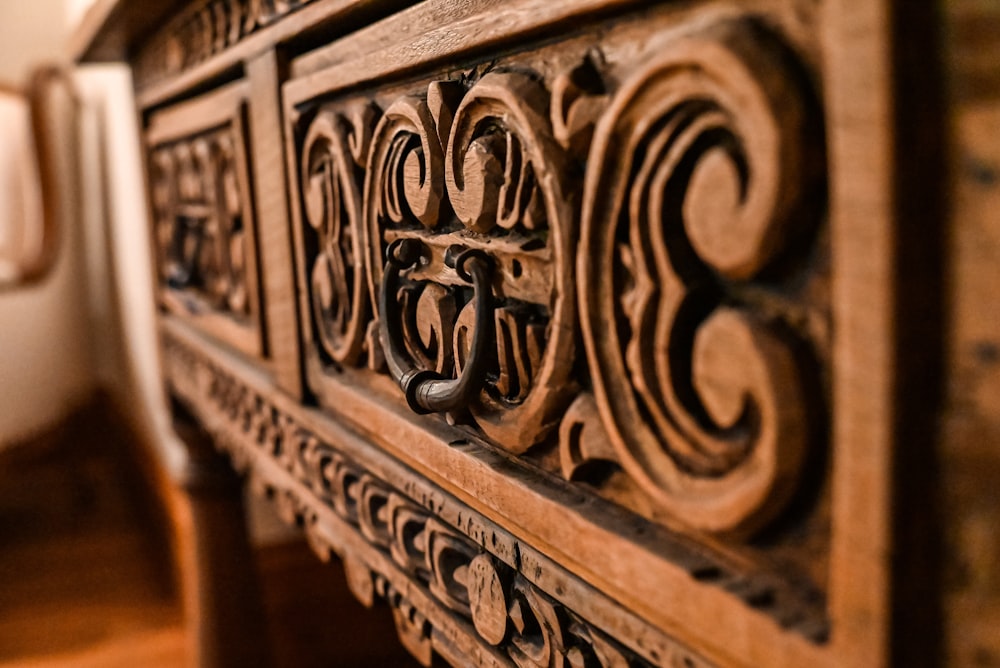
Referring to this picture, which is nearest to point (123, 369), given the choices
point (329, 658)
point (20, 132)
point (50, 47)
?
point (20, 132)

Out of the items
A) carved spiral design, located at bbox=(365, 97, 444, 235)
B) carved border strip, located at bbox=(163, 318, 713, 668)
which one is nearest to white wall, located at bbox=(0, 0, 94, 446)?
carved border strip, located at bbox=(163, 318, 713, 668)

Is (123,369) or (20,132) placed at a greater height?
(20,132)

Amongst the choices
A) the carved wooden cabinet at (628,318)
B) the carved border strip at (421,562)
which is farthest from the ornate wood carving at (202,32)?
the carved border strip at (421,562)

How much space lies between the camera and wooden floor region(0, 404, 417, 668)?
123 cm

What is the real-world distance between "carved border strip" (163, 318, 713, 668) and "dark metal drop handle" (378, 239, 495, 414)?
0.06 m

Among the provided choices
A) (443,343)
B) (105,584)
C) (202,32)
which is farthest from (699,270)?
(105,584)

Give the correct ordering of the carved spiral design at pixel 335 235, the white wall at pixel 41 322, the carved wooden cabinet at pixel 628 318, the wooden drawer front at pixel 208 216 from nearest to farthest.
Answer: the carved wooden cabinet at pixel 628 318 < the carved spiral design at pixel 335 235 < the wooden drawer front at pixel 208 216 < the white wall at pixel 41 322

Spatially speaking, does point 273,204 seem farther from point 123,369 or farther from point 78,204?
point 78,204

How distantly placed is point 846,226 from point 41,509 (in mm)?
2190

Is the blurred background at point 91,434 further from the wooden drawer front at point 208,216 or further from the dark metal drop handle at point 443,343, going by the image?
the dark metal drop handle at point 443,343

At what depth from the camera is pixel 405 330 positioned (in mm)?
442

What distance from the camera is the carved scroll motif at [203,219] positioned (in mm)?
708

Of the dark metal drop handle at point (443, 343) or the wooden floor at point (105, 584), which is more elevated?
the dark metal drop handle at point (443, 343)

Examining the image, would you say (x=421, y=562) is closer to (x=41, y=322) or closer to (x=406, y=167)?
(x=406, y=167)
